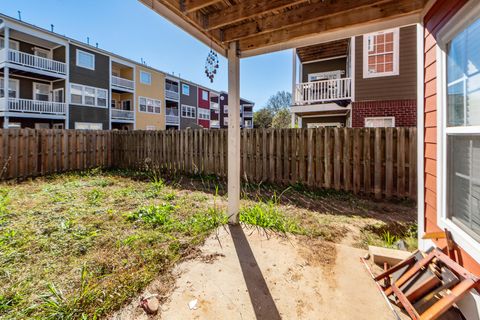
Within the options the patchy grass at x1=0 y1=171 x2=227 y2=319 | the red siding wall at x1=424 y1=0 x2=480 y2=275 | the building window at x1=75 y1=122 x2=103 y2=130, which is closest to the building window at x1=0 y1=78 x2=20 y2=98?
the building window at x1=75 y1=122 x2=103 y2=130

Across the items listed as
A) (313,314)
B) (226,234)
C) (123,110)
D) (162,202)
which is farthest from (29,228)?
(123,110)

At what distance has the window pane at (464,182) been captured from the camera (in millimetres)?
1589

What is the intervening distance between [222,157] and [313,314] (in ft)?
17.2

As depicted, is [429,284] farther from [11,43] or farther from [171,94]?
[171,94]

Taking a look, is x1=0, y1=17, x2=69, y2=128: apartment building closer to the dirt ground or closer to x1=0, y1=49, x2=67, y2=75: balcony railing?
x1=0, y1=49, x2=67, y2=75: balcony railing

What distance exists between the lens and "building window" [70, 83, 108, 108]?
51.6ft

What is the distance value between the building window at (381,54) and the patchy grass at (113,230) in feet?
19.3

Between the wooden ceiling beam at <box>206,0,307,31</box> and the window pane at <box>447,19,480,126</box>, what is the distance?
141 centimetres

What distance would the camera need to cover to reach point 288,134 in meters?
5.75

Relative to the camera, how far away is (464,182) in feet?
5.72

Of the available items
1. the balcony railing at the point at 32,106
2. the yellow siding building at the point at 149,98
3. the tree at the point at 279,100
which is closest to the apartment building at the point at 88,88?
the balcony railing at the point at 32,106

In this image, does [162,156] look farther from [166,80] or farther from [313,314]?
[166,80]

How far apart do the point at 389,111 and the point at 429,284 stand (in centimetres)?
814

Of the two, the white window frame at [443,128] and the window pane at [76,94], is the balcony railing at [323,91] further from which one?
the window pane at [76,94]
